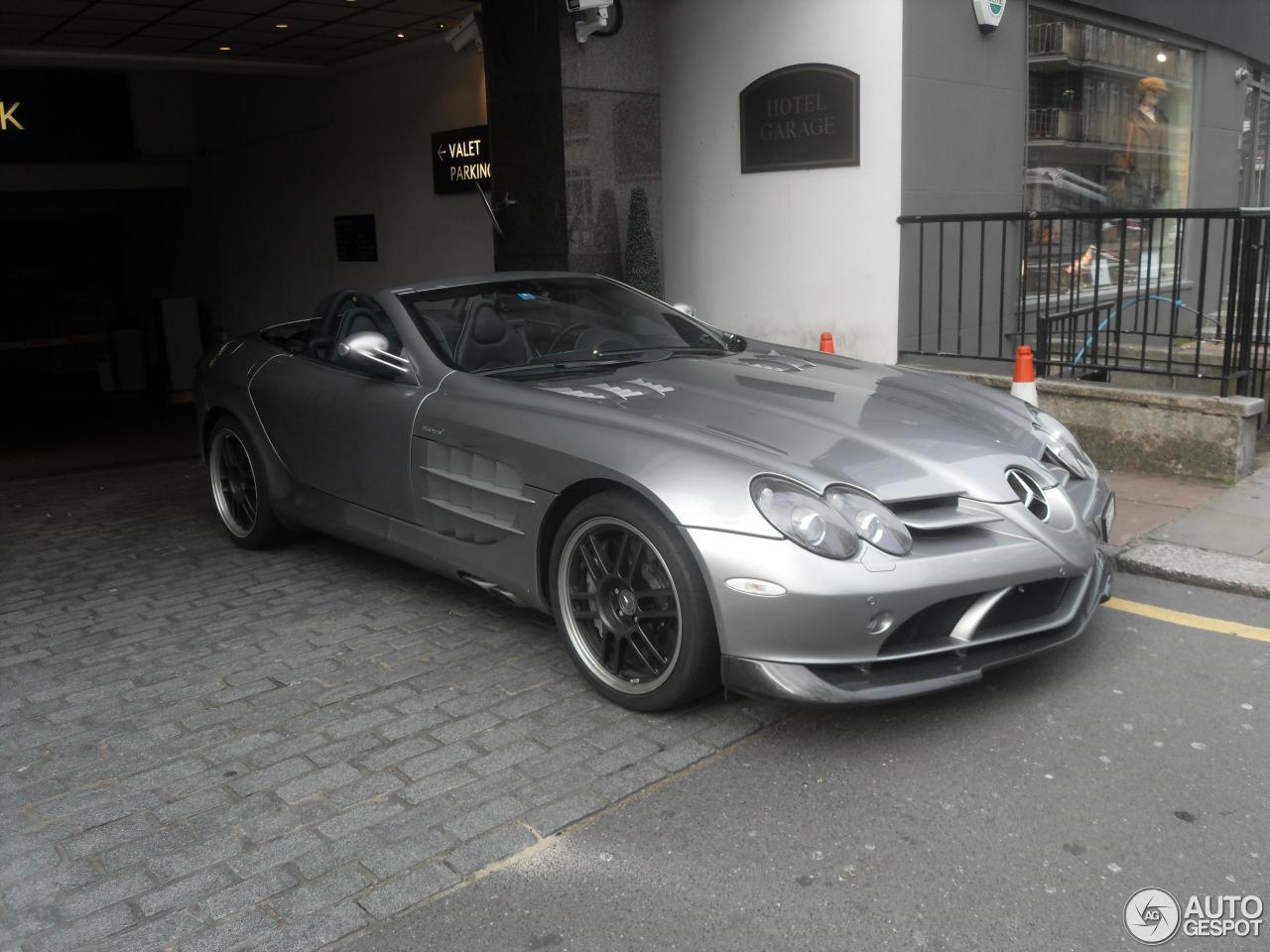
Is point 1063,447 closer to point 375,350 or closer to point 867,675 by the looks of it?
point 867,675

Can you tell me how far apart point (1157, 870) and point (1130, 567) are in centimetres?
256

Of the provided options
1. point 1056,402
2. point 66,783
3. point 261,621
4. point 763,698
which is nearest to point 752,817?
point 763,698

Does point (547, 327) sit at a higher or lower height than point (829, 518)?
higher

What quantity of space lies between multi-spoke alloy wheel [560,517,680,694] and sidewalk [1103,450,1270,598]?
2573 millimetres

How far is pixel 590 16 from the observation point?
8.83m

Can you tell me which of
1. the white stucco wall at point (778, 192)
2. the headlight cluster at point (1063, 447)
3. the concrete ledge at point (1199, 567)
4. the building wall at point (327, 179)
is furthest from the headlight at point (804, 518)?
the building wall at point (327, 179)

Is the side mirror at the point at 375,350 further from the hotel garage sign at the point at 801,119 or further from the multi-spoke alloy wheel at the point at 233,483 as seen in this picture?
the hotel garage sign at the point at 801,119

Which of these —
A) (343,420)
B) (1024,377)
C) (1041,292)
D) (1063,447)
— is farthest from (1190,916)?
(1041,292)

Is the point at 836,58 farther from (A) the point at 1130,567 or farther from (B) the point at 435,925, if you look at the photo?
(B) the point at 435,925

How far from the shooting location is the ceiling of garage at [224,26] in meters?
9.88

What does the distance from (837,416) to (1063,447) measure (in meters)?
1.02

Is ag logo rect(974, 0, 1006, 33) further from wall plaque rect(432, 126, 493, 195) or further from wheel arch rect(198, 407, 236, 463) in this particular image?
wheel arch rect(198, 407, 236, 463)

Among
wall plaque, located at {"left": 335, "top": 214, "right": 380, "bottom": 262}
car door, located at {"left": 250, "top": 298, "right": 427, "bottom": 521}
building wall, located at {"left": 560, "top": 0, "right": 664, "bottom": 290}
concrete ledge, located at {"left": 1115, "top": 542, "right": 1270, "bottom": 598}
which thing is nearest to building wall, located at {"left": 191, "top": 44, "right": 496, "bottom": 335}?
wall plaque, located at {"left": 335, "top": 214, "right": 380, "bottom": 262}

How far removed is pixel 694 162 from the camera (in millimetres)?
9562
